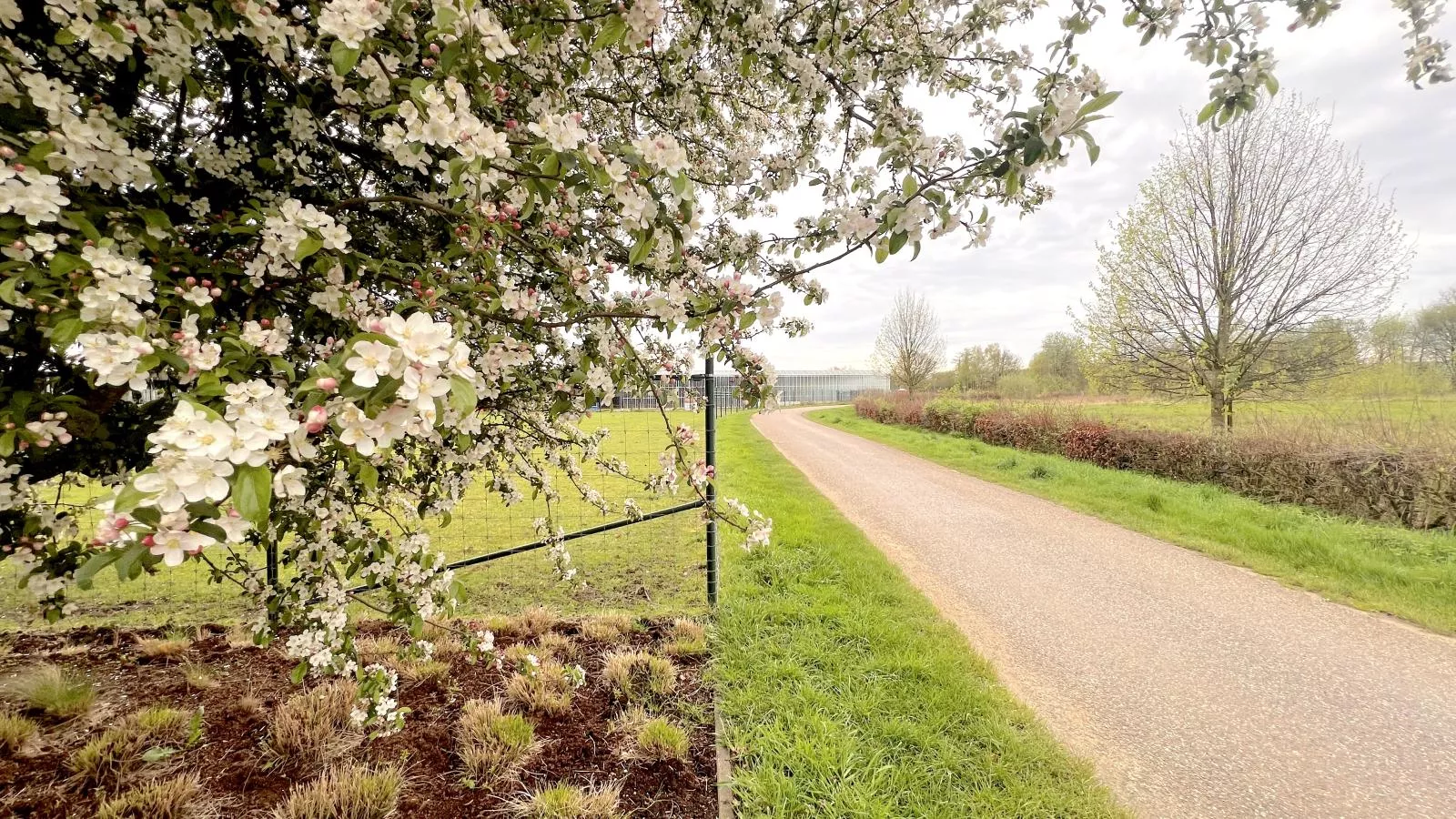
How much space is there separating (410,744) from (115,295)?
2.48 meters

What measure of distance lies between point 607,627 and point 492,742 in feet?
4.31

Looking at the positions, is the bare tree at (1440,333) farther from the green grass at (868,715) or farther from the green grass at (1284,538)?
the green grass at (868,715)

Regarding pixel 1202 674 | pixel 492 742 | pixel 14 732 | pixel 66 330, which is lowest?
pixel 1202 674

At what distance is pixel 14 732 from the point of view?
243 cm

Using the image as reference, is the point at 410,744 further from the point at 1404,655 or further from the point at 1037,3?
the point at 1404,655

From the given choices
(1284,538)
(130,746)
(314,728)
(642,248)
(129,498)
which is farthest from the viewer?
(1284,538)

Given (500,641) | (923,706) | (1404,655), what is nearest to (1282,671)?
(1404,655)

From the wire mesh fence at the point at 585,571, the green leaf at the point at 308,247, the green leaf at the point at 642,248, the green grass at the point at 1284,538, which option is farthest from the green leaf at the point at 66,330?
the green grass at the point at 1284,538

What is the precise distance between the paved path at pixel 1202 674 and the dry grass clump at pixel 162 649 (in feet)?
17.2

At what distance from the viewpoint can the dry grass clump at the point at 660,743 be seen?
2.72 metres

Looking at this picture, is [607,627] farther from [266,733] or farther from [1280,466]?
[1280,466]

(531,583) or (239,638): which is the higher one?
(239,638)

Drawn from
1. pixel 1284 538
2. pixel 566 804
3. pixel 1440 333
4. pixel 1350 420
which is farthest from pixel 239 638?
pixel 1440 333

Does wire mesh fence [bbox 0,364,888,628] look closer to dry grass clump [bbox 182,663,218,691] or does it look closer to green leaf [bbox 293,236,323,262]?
dry grass clump [bbox 182,663,218,691]
